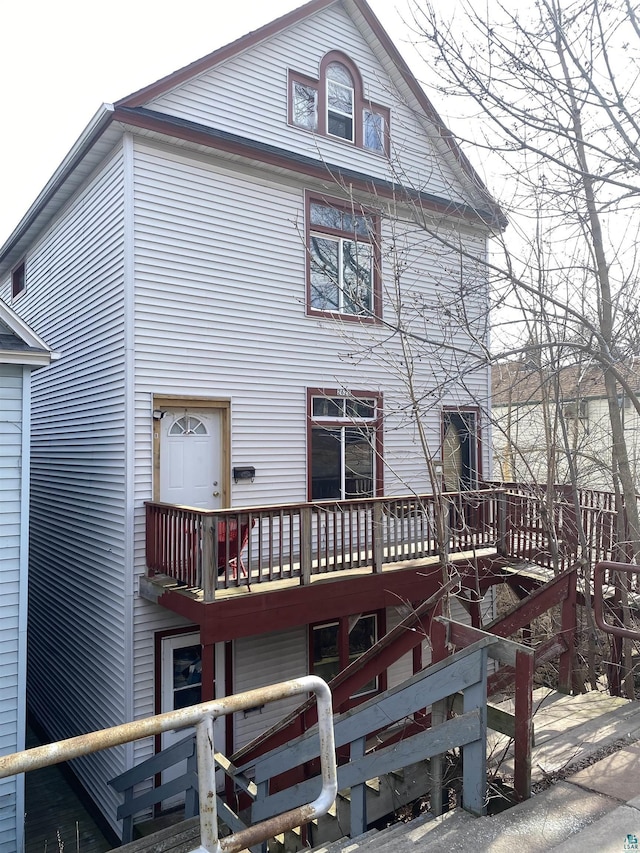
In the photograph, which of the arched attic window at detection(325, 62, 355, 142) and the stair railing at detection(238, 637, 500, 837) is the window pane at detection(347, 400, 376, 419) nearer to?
the arched attic window at detection(325, 62, 355, 142)

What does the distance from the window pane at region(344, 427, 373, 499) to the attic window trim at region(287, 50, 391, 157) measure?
4.74 meters

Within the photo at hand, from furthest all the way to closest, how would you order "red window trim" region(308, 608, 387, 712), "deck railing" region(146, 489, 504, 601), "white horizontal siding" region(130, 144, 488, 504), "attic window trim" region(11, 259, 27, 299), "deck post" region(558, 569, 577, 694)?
"attic window trim" region(11, 259, 27, 299)
"white horizontal siding" region(130, 144, 488, 504)
"red window trim" region(308, 608, 387, 712)
"deck railing" region(146, 489, 504, 601)
"deck post" region(558, 569, 577, 694)

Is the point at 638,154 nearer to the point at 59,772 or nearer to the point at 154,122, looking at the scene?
the point at 154,122

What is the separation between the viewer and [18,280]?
1328 cm

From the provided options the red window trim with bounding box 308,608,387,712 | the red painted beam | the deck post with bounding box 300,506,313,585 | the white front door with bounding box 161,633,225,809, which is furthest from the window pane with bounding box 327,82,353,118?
the white front door with bounding box 161,633,225,809

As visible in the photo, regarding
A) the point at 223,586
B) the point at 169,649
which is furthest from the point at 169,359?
the point at 169,649

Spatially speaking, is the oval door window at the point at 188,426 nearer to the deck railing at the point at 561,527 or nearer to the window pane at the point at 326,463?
the window pane at the point at 326,463

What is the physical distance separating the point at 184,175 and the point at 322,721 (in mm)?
7843

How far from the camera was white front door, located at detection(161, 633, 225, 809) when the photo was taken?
8.03 meters

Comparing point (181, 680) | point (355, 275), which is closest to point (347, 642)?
point (181, 680)

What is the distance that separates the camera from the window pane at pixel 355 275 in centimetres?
991

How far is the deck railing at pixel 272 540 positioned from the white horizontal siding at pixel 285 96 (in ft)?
14.6

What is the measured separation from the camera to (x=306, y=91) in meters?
9.95

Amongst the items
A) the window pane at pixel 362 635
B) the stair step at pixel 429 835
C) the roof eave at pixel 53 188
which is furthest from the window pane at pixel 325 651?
the roof eave at pixel 53 188
